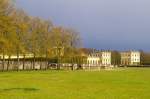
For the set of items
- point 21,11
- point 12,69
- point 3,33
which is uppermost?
point 21,11

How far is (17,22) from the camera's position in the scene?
250ft

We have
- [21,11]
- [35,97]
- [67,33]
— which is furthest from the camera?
[67,33]

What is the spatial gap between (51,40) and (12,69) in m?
11.9

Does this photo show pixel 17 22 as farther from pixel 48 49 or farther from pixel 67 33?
pixel 67 33

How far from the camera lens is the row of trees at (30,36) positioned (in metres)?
70.2

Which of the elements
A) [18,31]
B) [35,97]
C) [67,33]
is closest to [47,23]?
[67,33]

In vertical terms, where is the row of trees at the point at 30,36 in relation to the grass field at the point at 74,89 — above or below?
above

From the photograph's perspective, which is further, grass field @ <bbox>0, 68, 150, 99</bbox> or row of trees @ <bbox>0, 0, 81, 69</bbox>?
row of trees @ <bbox>0, 0, 81, 69</bbox>

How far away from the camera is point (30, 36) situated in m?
93.4

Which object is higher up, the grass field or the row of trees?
the row of trees

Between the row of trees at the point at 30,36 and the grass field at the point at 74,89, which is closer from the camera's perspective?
the grass field at the point at 74,89

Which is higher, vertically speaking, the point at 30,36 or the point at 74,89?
the point at 30,36

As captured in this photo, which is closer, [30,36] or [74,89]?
[74,89]

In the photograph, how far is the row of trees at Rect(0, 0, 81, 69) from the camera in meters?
70.2
